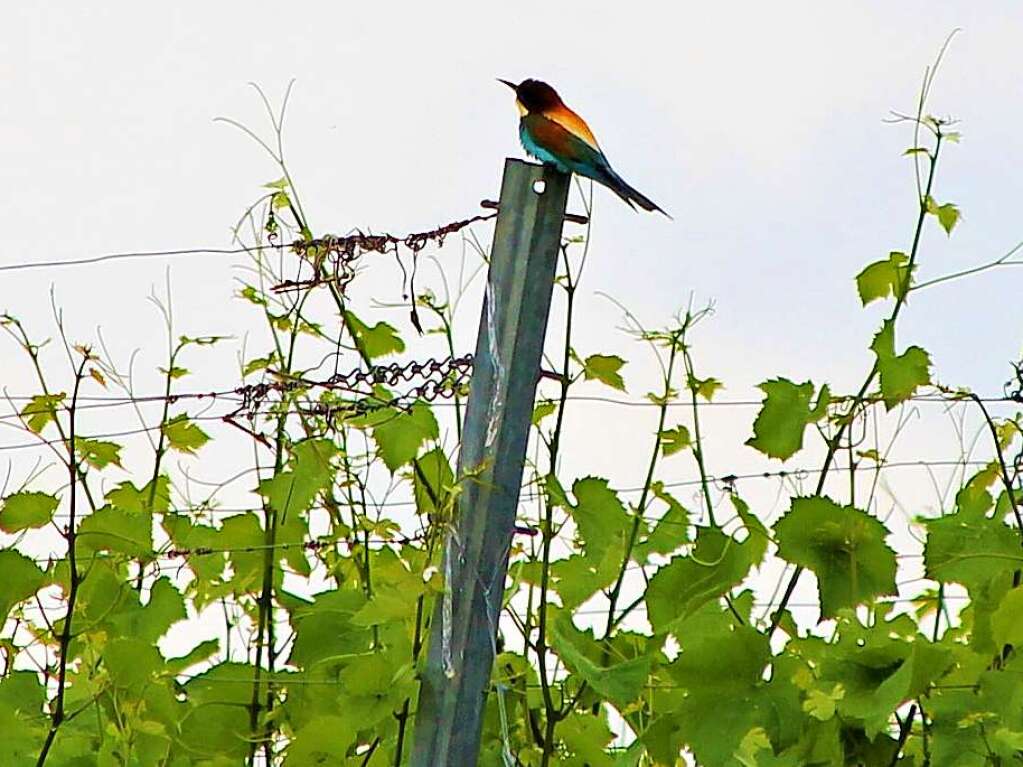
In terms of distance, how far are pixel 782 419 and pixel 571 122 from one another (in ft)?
1.60

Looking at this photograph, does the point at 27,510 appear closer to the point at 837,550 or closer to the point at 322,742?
the point at 322,742

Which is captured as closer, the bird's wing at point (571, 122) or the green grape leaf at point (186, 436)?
the bird's wing at point (571, 122)

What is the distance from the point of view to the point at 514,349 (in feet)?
7.22

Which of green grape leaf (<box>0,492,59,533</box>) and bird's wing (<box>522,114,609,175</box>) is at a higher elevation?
bird's wing (<box>522,114,609,175</box>)

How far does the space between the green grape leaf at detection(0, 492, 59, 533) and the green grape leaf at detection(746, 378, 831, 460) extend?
935 mm

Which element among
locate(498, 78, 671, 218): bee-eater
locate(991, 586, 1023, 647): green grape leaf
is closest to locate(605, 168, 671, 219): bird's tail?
locate(498, 78, 671, 218): bee-eater

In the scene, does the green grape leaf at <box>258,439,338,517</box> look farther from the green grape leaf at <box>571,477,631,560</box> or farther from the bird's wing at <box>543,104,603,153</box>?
the bird's wing at <box>543,104,603,153</box>

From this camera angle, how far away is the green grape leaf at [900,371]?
93.5 inches

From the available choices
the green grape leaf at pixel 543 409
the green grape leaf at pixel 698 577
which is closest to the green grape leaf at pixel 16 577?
the green grape leaf at pixel 543 409

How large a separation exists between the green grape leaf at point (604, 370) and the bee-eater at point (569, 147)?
0.25m

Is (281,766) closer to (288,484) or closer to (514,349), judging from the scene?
(288,484)

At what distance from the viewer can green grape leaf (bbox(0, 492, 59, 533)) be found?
2438mm

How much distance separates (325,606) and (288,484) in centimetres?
20

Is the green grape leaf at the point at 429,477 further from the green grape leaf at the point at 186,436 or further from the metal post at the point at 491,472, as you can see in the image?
the green grape leaf at the point at 186,436
